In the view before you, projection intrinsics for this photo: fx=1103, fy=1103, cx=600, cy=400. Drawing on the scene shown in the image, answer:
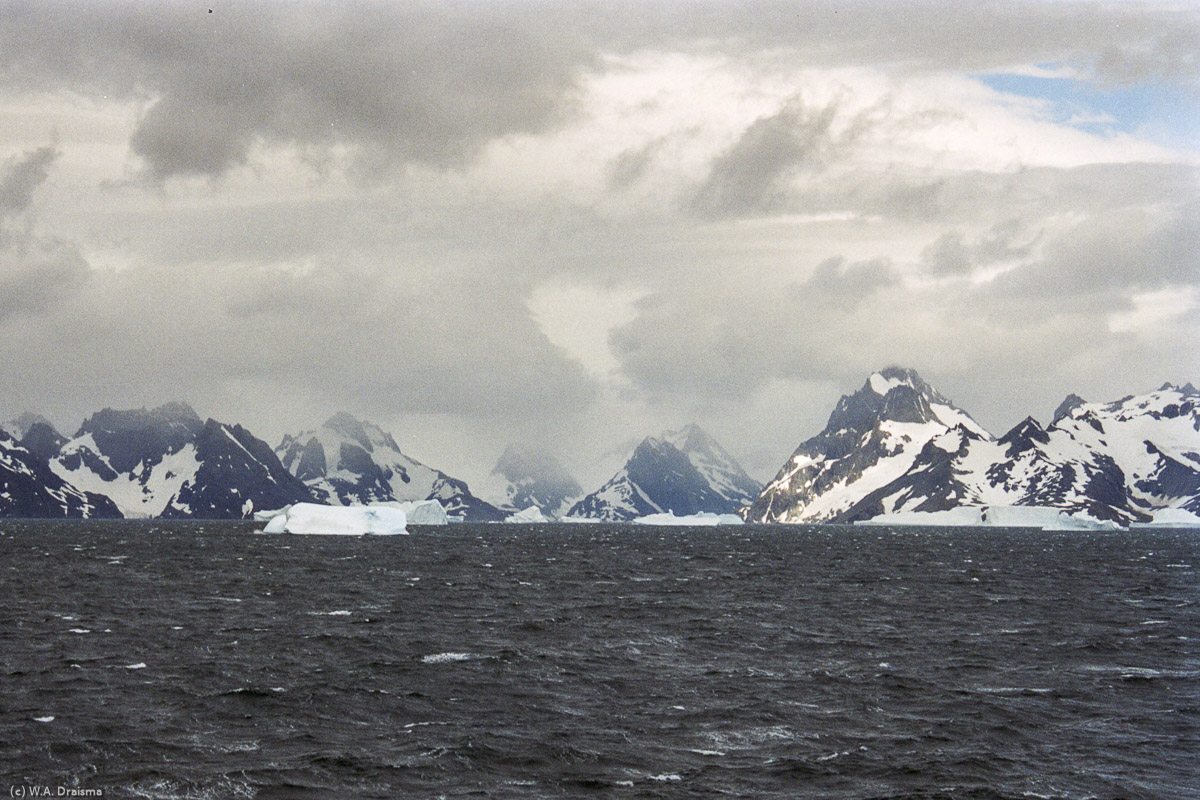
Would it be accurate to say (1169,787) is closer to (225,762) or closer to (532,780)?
(532,780)

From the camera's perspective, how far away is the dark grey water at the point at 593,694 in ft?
A: 116

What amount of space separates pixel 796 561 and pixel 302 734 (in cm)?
13117

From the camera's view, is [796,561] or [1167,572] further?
[796,561]

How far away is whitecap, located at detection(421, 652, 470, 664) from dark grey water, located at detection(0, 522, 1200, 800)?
0.33m

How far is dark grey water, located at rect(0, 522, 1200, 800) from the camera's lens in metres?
35.3

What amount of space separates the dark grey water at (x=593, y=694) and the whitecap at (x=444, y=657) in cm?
33

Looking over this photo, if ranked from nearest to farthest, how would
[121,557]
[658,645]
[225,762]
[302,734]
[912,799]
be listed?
[912,799] < [225,762] < [302,734] < [658,645] < [121,557]

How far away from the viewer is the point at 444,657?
57.8 m

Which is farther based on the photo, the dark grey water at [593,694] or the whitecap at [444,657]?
the whitecap at [444,657]

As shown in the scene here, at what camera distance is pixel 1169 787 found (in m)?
35.0

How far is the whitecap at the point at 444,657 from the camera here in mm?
56469

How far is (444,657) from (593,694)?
481 inches

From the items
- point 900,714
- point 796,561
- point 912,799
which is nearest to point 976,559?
point 796,561

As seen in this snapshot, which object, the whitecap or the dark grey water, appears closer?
the dark grey water
